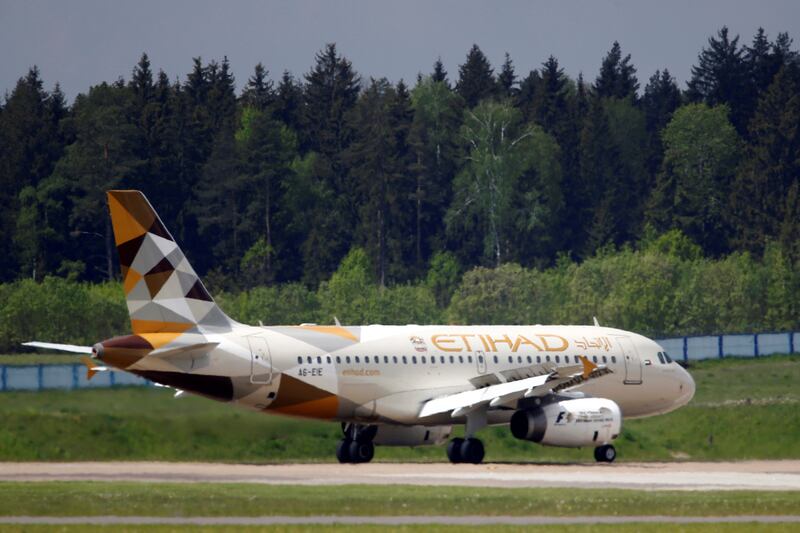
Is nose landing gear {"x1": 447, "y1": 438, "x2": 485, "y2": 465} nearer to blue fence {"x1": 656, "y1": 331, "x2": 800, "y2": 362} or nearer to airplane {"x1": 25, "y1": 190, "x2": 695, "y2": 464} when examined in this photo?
airplane {"x1": 25, "y1": 190, "x2": 695, "y2": 464}

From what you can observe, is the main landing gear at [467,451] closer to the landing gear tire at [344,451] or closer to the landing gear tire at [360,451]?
the landing gear tire at [360,451]

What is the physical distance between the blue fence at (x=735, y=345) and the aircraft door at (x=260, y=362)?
35.4 m

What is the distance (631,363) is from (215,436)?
12020mm

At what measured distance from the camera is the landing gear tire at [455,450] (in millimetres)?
47844

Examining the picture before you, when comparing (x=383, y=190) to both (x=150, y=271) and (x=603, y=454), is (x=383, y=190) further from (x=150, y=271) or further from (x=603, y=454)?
(x=150, y=271)

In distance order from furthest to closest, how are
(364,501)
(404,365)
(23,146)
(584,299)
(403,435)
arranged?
(23,146) < (584,299) < (403,435) < (404,365) < (364,501)

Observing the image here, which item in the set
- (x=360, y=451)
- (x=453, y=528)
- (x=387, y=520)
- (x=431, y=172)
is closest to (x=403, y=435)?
(x=360, y=451)

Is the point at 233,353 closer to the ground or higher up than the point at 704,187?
closer to the ground

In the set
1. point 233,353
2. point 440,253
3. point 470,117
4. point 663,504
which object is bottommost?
point 663,504

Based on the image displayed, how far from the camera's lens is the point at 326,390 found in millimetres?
46375

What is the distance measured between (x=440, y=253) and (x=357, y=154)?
10.5m

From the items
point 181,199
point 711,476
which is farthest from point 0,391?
point 181,199

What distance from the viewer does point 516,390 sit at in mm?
46406

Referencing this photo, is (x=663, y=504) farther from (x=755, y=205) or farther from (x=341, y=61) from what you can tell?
(x=341, y=61)
